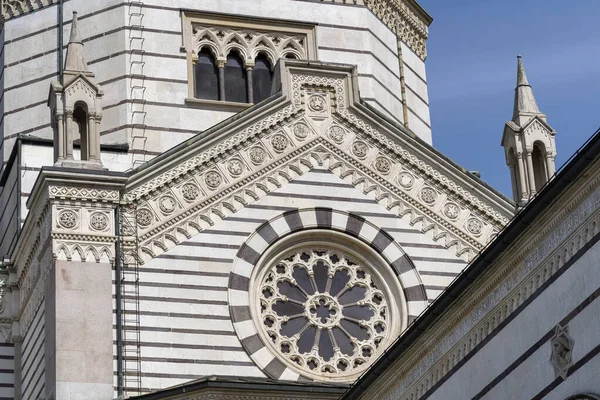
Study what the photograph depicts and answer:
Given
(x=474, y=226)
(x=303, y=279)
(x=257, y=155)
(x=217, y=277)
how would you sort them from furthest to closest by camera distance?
(x=474, y=226)
(x=257, y=155)
(x=303, y=279)
(x=217, y=277)

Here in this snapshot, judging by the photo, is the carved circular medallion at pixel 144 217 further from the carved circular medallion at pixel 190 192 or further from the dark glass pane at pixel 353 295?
the dark glass pane at pixel 353 295

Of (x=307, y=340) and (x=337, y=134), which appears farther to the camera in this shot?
(x=337, y=134)

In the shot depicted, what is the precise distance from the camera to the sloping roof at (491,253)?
14.0m

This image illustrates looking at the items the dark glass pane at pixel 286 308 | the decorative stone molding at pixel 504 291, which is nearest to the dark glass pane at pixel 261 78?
the dark glass pane at pixel 286 308

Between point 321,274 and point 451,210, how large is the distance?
2380 mm

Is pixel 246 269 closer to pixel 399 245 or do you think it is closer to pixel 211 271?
pixel 211 271

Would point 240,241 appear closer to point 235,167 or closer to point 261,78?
point 235,167

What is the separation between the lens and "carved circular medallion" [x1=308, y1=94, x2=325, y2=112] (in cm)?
2462

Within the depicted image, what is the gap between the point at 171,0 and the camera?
2888cm

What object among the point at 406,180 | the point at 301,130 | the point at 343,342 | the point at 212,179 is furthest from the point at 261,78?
the point at 343,342

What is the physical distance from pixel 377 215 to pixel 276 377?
3014mm

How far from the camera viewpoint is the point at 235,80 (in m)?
28.9

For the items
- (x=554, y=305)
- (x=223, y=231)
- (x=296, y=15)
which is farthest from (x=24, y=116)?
(x=554, y=305)

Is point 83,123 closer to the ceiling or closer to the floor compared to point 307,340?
closer to the ceiling
